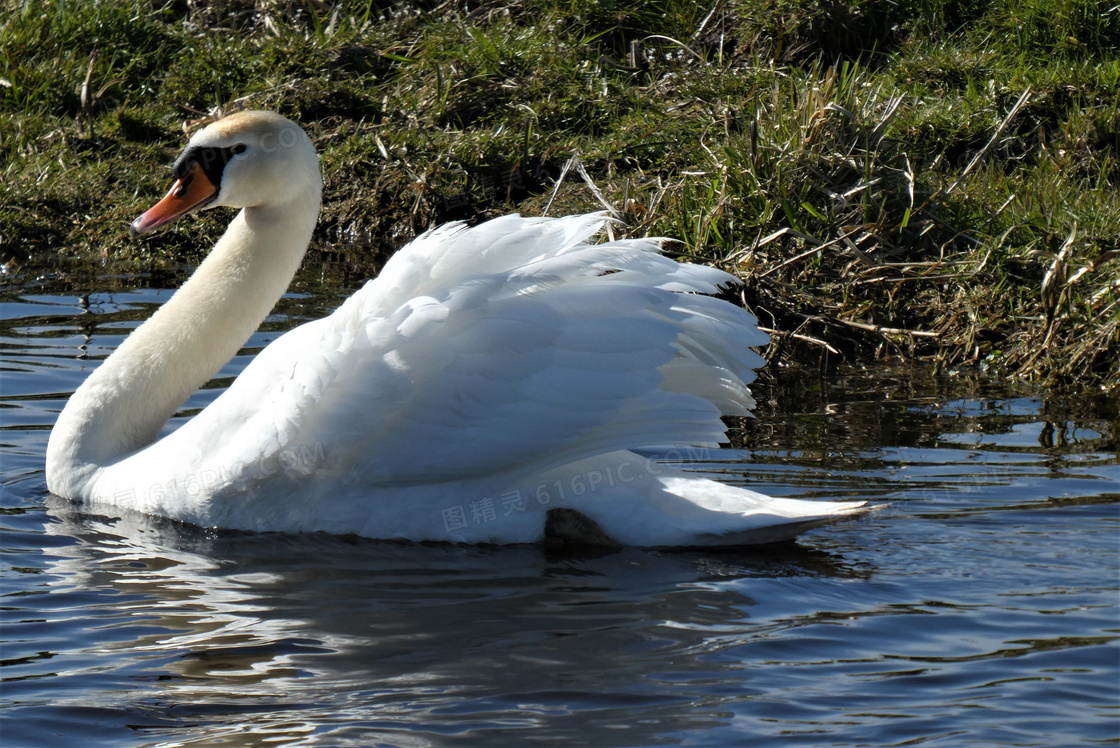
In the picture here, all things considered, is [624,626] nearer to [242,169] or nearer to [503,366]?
[503,366]

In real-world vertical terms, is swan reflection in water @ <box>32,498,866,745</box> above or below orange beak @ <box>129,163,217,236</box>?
below

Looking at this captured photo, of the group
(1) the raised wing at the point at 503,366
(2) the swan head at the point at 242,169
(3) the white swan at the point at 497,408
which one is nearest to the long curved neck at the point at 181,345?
(2) the swan head at the point at 242,169

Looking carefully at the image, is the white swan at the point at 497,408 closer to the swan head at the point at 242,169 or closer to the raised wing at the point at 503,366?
the raised wing at the point at 503,366

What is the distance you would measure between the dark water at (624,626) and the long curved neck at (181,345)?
248 mm

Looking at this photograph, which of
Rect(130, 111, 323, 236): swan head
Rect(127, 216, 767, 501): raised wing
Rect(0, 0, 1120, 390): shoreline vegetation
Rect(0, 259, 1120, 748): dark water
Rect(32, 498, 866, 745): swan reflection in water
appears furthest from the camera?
Rect(0, 0, 1120, 390): shoreline vegetation

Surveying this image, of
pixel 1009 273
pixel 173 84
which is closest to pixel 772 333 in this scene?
pixel 1009 273

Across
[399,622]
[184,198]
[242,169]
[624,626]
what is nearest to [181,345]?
[184,198]

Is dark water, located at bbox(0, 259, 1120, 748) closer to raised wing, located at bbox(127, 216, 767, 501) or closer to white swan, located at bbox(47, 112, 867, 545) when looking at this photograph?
white swan, located at bbox(47, 112, 867, 545)

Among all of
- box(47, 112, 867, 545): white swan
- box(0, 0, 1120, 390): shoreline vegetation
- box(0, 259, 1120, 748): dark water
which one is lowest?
box(0, 259, 1120, 748): dark water

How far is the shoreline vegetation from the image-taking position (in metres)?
6.35

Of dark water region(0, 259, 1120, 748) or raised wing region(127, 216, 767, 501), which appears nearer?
dark water region(0, 259, 1120, 748)

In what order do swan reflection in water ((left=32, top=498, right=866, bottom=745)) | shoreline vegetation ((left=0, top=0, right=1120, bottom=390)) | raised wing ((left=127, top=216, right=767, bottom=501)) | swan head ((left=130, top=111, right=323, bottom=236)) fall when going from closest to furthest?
swan reflection in water ((left=32, top=498, right=866, bottom=745))
raised wing ((left=127, top=216, right=767, bottom=501))
swan head ((left=130, top=111, right=323, bottom=236))
shoreline vegetation ((left=0, top=0, right=1120, bottom=390))

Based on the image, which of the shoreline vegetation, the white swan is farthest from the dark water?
the shoreline vegetation

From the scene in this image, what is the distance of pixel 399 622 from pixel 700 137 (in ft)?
14.0
